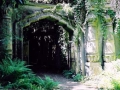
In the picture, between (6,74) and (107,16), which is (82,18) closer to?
(107,16)

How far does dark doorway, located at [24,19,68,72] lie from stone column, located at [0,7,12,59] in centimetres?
341

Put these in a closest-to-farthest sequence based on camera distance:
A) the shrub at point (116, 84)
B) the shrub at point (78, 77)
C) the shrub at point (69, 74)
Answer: the shrub at point (116, 84)
the shrub at point (78, 77)
the shrub at point (69, 74)

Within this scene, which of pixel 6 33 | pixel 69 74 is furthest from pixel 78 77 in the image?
pixel 6 33

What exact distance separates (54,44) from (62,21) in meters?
3.78

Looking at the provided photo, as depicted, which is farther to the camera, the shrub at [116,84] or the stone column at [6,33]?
the stone column at [6,33]

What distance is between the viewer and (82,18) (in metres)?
10.6

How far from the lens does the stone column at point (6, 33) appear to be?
28.1 ft

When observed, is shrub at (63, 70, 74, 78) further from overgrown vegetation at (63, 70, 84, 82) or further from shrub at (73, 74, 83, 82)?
shrub at (73, 74, 83, 82)

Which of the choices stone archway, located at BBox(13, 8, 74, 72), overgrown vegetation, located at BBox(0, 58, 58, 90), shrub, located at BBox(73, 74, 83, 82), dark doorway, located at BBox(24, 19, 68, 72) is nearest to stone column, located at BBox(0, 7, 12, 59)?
overgrown vegetation, located at BBox(0, 58, 58, 90)

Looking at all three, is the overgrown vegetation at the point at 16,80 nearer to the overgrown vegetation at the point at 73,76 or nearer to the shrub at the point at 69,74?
the overgrown vegetation at the point at 73,76

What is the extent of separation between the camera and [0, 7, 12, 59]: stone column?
8.56 meters

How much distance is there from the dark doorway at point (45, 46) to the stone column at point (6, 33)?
341 centimetres

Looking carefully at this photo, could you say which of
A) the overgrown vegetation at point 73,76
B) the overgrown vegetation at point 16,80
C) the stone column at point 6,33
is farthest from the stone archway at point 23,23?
the overgrown vegetation at point 73,76

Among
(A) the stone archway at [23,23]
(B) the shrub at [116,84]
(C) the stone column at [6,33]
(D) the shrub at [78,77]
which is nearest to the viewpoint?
(B) the shrub at [116,84]
